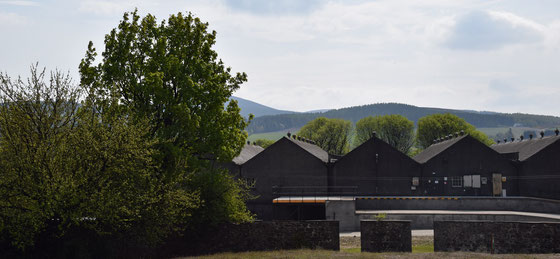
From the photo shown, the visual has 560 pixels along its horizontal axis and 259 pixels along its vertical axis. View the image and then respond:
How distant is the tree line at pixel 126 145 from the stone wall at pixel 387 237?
720cm

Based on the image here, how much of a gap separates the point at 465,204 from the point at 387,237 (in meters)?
21.0

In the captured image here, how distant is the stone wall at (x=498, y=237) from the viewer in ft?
93.8

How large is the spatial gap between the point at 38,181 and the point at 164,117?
8.76m

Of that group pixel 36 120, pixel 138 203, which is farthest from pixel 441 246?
pixel 36 120

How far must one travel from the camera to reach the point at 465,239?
1196 inches

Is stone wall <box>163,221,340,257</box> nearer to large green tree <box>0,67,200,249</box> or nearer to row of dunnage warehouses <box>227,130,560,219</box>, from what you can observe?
large green tree <box>0,67,200,249</box>

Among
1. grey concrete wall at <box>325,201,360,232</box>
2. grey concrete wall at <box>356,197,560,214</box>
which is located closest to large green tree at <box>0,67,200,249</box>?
grey concrete wall at <box>325,201,360,232</box>

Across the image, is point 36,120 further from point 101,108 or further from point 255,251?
point 255,251

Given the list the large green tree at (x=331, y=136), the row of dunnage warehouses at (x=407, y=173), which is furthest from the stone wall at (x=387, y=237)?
the large green tree at (x=331, y=136)

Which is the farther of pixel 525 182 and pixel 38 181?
pixel 525 182

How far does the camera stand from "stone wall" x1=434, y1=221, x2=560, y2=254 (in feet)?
93.8

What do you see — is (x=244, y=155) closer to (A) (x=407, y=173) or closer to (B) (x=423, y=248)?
(A) (x=407, y=173)

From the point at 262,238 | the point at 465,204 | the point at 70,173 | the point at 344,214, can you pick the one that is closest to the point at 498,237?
the point at 262,238

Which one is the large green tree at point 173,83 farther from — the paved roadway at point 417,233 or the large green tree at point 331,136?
the large green tree at point 331,136
